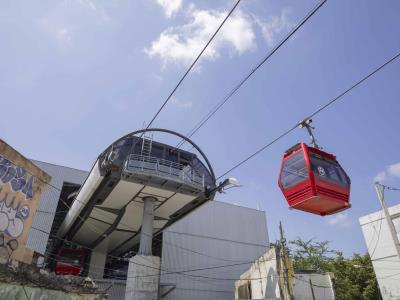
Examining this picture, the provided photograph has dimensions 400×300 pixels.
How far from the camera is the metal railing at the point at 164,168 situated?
19922 millimetres

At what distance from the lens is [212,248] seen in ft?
109

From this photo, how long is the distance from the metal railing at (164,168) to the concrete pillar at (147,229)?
3028 mm

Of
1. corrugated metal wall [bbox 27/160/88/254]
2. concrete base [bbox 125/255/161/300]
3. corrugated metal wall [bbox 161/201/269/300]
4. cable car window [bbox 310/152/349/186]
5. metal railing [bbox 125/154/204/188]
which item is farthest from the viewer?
corrugated metal wall [bbox 161/201/269/300]

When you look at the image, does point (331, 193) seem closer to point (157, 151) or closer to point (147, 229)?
point (147, 229)

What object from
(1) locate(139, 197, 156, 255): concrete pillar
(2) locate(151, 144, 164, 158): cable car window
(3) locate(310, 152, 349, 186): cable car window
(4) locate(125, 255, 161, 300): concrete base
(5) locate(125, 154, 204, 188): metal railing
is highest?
(2) locate(151, 144, 164, 158): cable car window

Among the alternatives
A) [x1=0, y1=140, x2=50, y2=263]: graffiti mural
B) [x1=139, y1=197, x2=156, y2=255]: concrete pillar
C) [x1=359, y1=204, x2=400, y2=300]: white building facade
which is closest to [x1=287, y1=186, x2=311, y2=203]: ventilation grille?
[x1=0, y1=140, x2=50, y2=263]: graffiti mural

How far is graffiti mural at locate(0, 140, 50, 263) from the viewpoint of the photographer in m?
10.5

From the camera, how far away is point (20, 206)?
37.0 ft

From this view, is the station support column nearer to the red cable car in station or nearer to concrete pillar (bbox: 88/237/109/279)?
the red cable car in station

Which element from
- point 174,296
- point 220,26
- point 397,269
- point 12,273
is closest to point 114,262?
point 174,296

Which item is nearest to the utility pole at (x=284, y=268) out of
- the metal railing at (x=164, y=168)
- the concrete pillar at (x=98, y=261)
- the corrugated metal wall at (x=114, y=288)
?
the metal railing at (x=164, y=168)

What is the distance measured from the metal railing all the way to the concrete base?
18.9ft

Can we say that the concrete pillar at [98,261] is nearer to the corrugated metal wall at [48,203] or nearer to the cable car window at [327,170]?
the corrugated metal wall at [48,203]

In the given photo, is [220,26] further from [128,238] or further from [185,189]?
[128,238]
